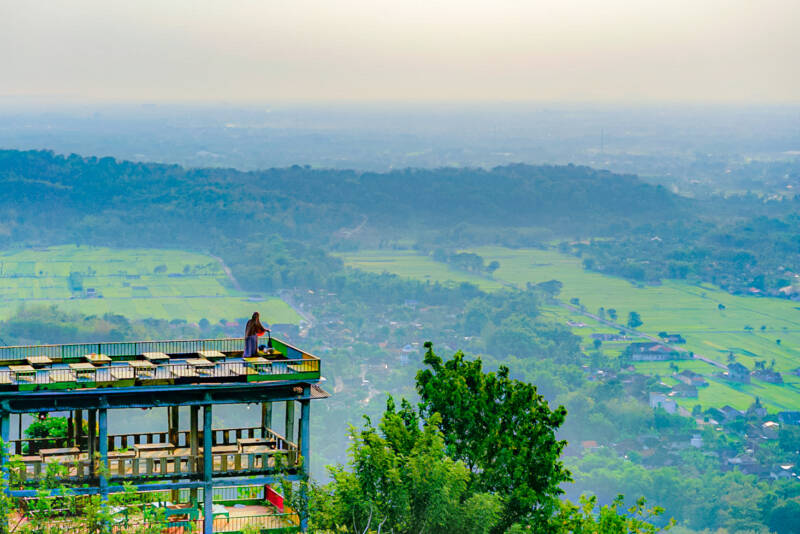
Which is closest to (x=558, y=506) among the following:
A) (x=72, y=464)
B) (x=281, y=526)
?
(x=281, y=526)

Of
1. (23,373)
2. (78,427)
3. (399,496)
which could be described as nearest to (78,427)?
(78,427)

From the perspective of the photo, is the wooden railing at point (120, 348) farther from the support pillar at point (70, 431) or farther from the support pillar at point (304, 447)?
the support pillar at point (304, 447)

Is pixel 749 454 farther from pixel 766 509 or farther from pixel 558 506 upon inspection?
pixel 558 506

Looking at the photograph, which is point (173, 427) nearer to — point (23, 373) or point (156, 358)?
point (156, 358)

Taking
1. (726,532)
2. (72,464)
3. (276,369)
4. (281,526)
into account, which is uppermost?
(276,369)

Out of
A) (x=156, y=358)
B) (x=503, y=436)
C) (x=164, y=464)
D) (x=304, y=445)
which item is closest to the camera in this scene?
(x=164, y=464)

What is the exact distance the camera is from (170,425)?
26.6 meters

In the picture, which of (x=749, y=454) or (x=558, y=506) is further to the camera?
(x=749, y=454)

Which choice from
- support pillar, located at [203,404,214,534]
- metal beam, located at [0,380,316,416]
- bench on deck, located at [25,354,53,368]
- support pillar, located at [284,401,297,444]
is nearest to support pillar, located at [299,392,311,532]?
metal beam, located at [0,380,316,416]

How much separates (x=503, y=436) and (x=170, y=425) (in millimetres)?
7544

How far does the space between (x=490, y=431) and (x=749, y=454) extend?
161 m

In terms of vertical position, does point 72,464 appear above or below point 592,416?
above

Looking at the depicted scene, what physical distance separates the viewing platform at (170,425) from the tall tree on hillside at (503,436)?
3.55 m

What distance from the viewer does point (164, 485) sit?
24609 millimetres
